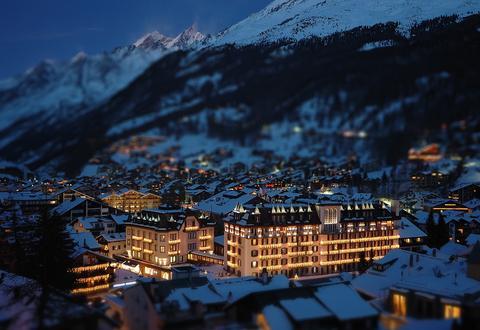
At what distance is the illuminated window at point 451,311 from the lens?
9844mm

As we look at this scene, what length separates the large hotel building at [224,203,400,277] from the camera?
2080 cm

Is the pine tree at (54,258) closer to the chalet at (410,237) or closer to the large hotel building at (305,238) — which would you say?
the large hotel building at (305,238)

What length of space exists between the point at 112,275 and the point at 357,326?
10725 millimetres

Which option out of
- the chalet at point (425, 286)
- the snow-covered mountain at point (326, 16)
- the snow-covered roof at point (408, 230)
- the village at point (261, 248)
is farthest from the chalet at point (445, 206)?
the chalet at point (425, 286)

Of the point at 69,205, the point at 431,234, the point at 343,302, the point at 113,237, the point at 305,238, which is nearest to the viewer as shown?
the point at 343,302

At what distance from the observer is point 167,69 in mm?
11016

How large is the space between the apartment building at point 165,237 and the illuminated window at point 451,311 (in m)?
13.3

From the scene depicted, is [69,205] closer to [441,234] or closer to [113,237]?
[113,237]

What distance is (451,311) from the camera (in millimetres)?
9930

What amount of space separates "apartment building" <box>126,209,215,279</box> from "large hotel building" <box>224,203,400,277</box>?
2.04 meters

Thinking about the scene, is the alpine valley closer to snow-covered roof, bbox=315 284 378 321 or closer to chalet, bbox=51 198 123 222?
snow-covered roof, bbox=315 284 378 321

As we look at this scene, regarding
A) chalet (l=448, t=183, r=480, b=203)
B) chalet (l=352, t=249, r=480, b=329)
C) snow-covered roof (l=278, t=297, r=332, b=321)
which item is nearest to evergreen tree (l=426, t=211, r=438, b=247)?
chalet (l=352, t=249, r=480, b=329)

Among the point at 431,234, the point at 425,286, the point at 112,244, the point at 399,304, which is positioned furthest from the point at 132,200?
the point at 399,304

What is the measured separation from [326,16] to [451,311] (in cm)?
909
